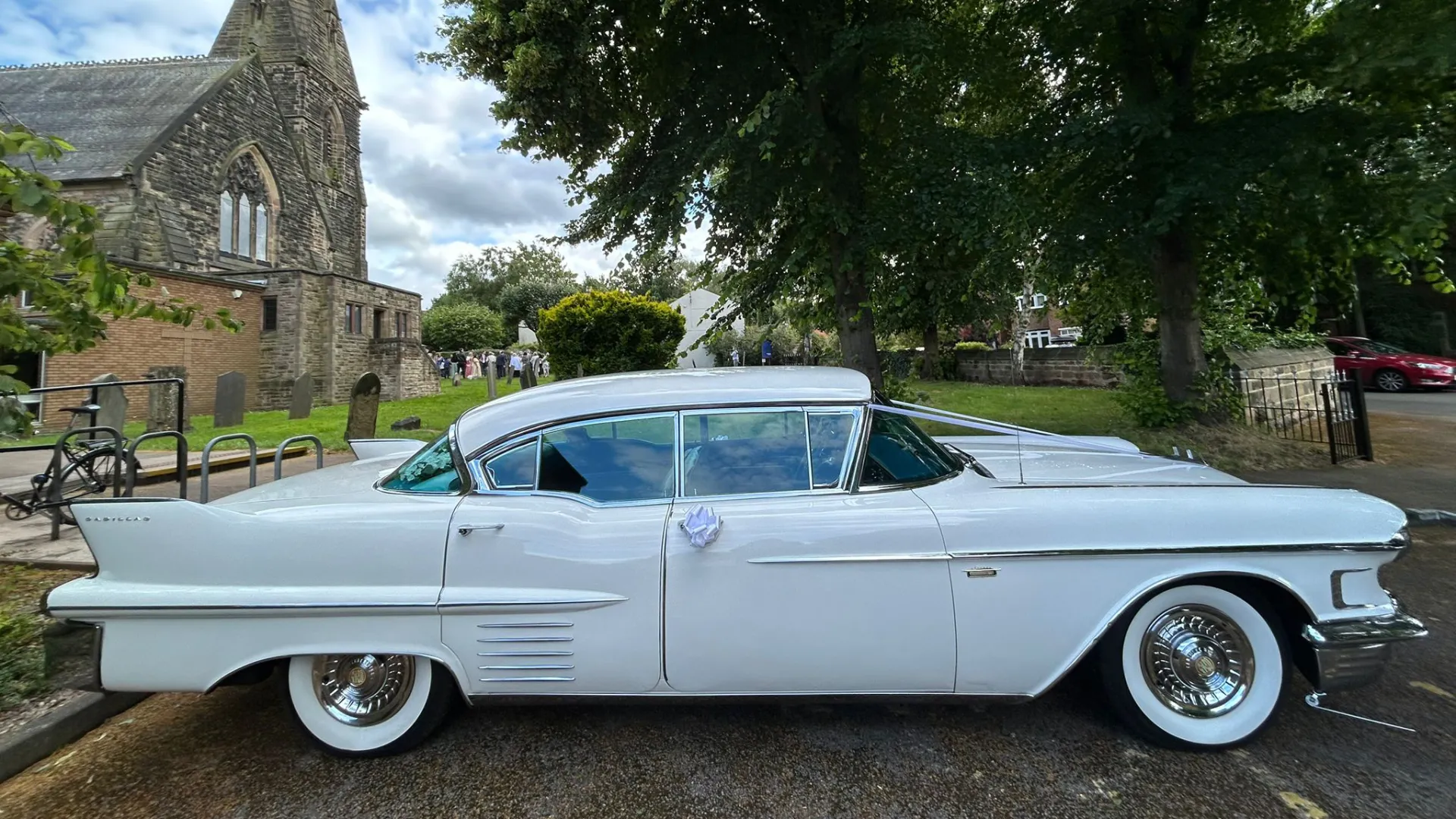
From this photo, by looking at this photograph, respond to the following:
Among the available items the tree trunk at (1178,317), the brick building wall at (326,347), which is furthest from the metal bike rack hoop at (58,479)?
the brick building wall at (326,347)

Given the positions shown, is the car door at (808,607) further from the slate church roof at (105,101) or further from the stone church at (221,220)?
the slate church roof at (105,101)

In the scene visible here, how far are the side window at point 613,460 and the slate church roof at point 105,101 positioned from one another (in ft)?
86.1

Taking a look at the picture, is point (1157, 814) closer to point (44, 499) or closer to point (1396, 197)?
point (1396, 197)

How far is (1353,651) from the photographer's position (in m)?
2.31

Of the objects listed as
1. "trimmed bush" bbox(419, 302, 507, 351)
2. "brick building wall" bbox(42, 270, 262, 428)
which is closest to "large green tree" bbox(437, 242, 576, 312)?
"trimmed bush" bbox(419, 302, 507, 351)

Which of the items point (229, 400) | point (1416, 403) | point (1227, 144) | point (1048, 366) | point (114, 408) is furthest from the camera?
point (1048, 366)

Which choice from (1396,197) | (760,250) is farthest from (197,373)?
(1396,197)

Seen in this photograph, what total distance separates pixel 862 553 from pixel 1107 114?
6770mm

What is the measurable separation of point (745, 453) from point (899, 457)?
67cm

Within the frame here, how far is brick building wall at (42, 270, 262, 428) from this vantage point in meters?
15.9

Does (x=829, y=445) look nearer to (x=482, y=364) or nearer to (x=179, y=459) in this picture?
(x=179, y=459)

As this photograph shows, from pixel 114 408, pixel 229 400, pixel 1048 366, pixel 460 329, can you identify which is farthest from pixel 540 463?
pixel 460 329

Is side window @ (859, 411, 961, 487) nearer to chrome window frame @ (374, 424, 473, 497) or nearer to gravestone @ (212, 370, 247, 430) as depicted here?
chrome window frame @ (374, 424, 473, 497)

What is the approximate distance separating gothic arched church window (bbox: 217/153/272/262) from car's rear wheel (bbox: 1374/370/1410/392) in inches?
1480
